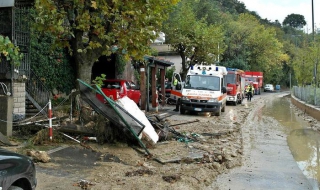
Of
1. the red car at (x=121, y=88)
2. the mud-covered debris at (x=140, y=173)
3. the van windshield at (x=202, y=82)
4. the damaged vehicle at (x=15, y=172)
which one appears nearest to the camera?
the damaged vehicle at (x=15, y=172)

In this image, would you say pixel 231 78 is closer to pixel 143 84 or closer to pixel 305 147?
pixel 143 84

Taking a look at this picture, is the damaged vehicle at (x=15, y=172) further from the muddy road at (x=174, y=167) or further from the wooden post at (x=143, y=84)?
the wooden post at (x=143, y=84)

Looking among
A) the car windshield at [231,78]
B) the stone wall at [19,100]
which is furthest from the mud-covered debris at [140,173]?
the car windshield at [231,78]

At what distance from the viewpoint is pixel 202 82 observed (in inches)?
889

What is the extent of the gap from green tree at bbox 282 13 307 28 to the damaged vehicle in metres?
173

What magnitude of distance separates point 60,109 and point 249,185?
7.00 meters

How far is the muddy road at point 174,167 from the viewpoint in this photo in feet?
24.5

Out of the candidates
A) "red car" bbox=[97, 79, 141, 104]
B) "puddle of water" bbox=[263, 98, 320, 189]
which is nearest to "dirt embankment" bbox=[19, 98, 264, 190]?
"puddle of water" bbox=[263, 98, 320, 189]

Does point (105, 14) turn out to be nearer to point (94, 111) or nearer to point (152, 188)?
point (94, 111)

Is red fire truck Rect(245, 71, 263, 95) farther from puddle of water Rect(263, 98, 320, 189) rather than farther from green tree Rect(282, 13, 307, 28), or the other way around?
green tree Rect(282, 13, 307, 28)

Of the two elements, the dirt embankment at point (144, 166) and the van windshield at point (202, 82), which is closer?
the dirt embankment at point (144, 166)

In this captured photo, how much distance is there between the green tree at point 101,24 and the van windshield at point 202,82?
29.3ft

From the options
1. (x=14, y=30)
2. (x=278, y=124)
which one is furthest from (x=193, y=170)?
(x=278, y=124)

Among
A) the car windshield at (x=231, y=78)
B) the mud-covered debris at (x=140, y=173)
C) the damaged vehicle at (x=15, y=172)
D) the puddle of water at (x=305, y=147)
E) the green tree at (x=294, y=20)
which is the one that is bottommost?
the puddle of water at (x=305, y=147)
